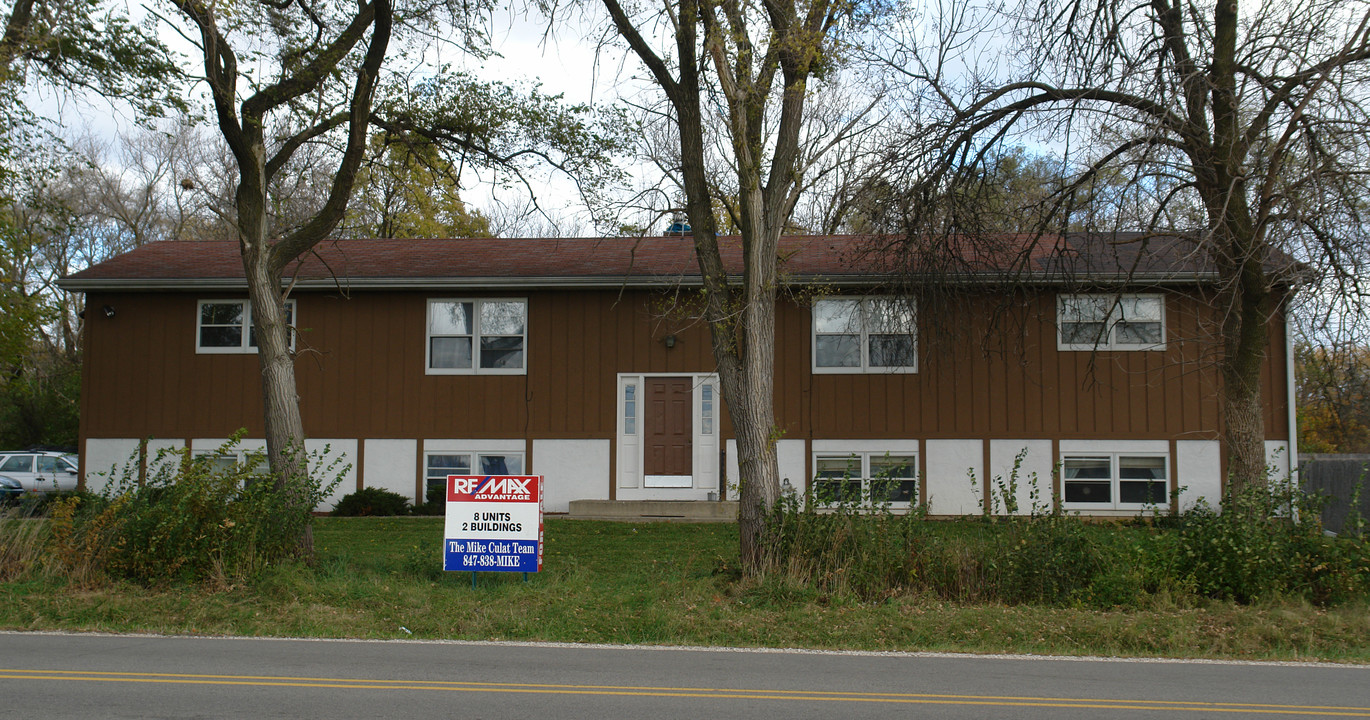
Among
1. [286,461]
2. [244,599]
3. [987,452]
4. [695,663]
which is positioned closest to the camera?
[695,663]

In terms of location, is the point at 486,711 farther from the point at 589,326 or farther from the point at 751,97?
the point at 589,326

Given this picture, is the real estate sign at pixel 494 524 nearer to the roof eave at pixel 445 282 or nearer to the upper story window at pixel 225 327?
the roof eave at pixel 445 282

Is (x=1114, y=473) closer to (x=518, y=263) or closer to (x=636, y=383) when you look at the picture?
(x=636, y=383)

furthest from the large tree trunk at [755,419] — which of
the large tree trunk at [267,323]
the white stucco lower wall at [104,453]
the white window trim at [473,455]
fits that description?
the white stucco lower wall at [104,453]

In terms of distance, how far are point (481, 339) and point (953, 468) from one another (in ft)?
28.4

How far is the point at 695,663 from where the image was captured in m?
7.66

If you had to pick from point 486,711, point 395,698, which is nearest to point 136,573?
point 395,698

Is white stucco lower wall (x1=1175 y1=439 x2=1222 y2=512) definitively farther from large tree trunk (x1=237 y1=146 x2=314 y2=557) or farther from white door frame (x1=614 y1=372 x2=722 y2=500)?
large tree trunk (x1=237 y1=146 x2=314 y2=557)

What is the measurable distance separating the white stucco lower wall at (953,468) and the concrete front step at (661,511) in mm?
3594

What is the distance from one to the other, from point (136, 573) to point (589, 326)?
8.53 metres

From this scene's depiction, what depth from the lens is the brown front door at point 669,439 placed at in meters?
16.8

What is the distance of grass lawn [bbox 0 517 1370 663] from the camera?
27.4 feet

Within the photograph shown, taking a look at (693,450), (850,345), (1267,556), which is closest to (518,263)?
(693,450)

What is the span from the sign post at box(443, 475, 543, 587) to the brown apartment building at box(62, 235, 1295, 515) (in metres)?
6.40
